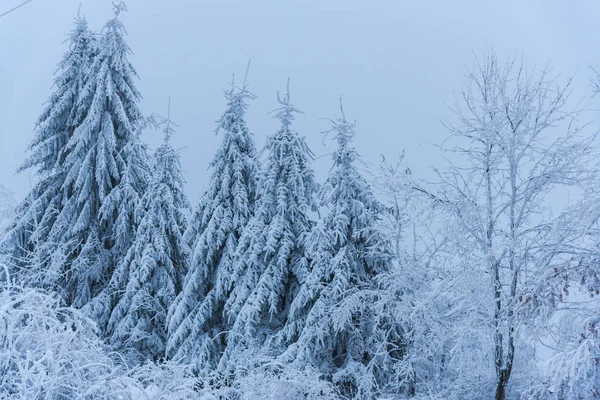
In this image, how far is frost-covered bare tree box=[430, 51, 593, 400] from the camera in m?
12.0

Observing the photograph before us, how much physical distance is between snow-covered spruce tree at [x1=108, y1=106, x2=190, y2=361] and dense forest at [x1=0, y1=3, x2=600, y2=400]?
8cm

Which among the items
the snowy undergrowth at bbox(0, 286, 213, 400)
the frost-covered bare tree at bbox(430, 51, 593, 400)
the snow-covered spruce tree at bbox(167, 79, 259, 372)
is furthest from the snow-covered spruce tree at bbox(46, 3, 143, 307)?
the snowy undergrowth at bbox(0, 286, 213, 400)

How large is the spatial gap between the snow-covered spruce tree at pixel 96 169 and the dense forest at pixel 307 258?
0.08 meters

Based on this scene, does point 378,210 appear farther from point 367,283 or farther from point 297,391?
point 297,391

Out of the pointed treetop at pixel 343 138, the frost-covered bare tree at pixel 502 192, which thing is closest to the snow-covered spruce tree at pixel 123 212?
the pointed treetop at pixel 343 138

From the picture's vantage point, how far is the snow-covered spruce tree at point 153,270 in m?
19.0

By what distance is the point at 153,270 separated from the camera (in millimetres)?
19969

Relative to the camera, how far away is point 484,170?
1347 centimetres

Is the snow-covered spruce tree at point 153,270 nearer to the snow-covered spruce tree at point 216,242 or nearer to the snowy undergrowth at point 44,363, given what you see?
the snow-covered spruce tree at point 216,242

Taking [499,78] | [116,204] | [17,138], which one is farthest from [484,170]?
[17,138]

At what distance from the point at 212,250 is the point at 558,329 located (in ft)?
34.1

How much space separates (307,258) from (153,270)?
647cm

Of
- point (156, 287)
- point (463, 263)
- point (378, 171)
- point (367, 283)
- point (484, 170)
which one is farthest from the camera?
point (156, 287)

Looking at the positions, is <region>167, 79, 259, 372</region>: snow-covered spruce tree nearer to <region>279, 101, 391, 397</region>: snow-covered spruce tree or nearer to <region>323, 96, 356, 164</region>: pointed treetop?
<region>323, 96, 356, 164</region>: pointed treetop
